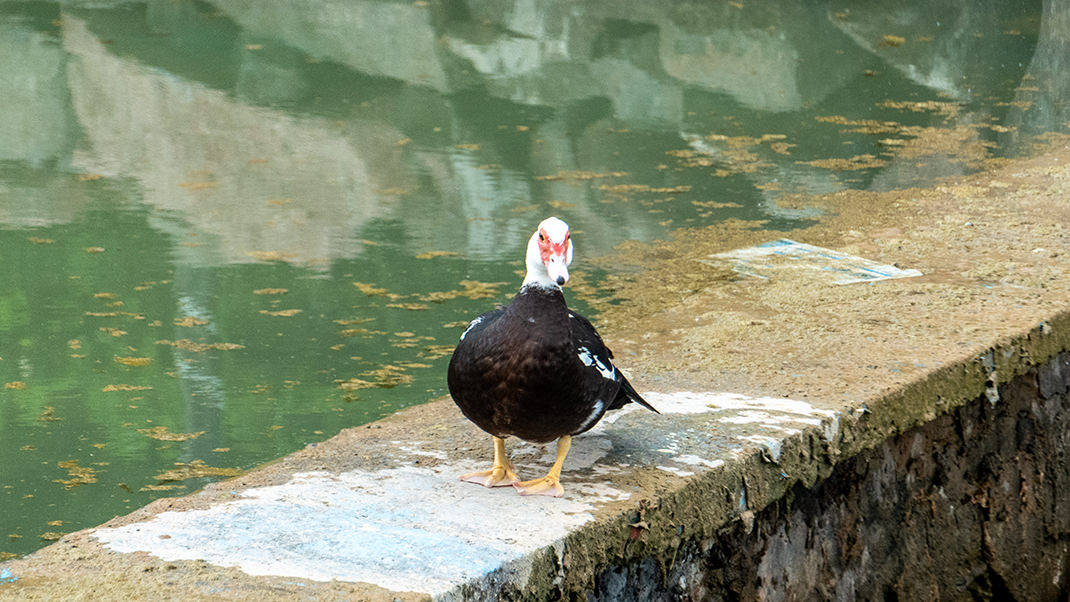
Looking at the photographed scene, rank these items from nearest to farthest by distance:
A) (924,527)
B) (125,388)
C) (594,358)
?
(594,358), (924,527), (125,388)

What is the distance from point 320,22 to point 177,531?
6.72 m

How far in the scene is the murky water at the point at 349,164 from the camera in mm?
3260

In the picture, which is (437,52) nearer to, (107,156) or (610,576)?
(107,156)

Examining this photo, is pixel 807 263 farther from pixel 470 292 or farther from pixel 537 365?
pixel 537 365

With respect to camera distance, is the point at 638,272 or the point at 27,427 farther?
the point at 638,272

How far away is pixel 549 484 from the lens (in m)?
2.26

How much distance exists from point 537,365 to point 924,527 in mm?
1386

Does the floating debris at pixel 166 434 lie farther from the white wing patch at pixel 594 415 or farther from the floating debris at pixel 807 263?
the floating debris at pixel 807 263

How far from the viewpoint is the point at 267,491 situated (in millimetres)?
2254

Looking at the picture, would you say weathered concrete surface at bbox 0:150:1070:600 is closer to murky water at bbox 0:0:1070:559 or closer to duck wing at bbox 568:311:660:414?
duck wing at bbox 568:311:660:414

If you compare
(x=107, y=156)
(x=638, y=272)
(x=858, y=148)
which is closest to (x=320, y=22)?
(x=107, y=156)

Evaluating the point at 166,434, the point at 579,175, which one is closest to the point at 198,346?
the point at 166,434

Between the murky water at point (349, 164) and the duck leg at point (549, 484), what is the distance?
3.06 feet

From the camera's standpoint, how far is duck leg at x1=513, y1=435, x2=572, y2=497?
7.39 feet
